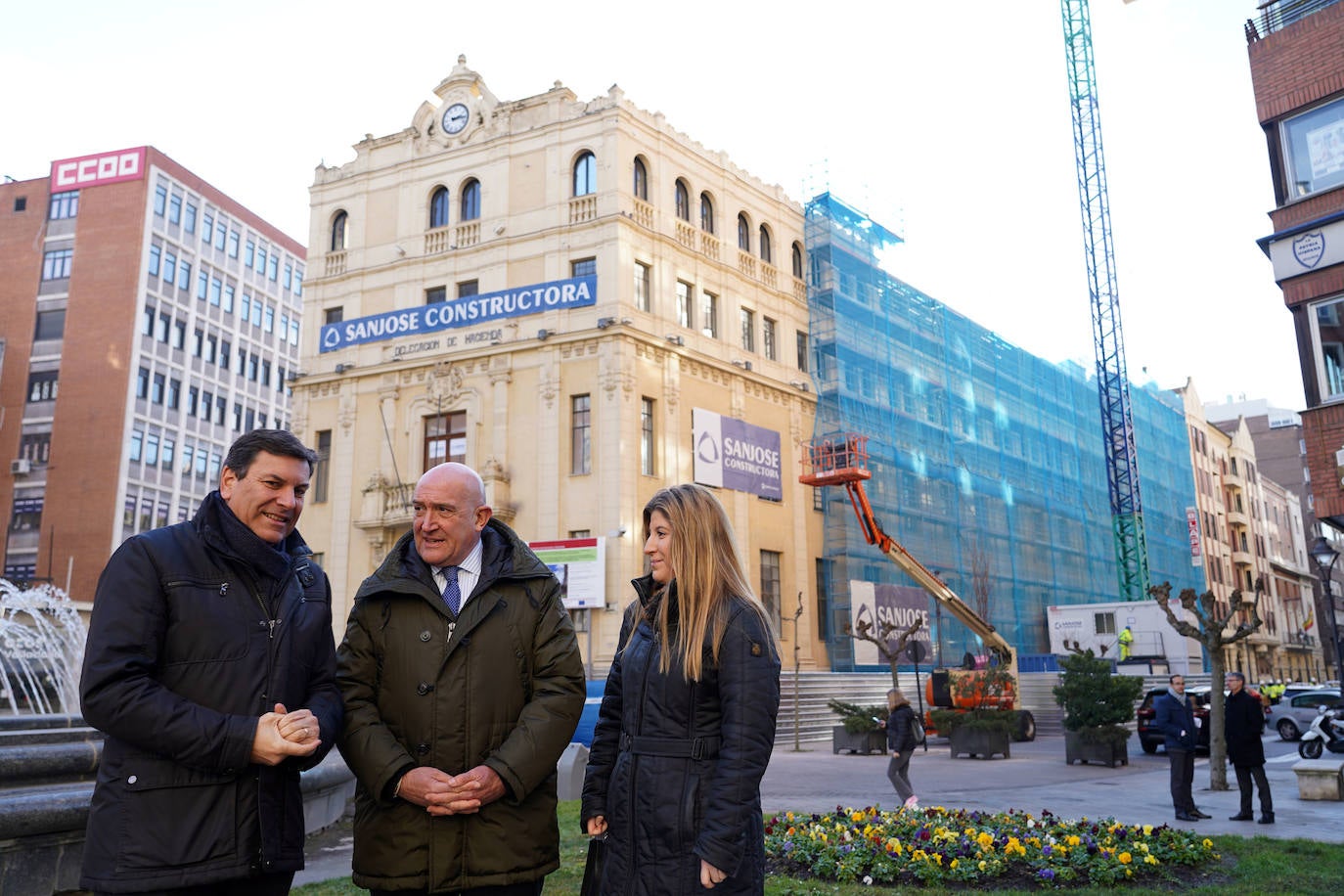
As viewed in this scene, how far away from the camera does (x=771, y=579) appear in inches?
1483

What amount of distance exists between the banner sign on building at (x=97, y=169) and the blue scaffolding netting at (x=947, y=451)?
1522 inches

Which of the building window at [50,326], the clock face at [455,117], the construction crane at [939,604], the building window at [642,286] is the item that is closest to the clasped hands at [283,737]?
the construction crane at [939,604]

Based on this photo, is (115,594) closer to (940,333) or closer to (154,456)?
(940,333)

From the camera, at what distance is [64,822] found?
18.3 feet

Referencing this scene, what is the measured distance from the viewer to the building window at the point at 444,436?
35812 millimetres

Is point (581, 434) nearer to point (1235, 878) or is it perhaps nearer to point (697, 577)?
point (1235, 878)

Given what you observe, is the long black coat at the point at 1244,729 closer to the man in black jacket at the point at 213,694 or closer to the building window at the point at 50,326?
the man in black jacket at the point at 213,694

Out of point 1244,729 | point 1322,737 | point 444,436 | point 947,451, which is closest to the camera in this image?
point 1244,729

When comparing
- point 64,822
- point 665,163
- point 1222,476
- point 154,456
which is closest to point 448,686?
point 64,822

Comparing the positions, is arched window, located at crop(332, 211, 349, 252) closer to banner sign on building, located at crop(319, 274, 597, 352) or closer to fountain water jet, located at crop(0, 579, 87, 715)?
banner sign on building, located at crop(319, 274, 597, 352)

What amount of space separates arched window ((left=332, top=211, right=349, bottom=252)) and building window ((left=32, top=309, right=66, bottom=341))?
2644 centimetres

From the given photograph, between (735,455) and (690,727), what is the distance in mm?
32889

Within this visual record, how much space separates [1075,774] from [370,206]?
105ft

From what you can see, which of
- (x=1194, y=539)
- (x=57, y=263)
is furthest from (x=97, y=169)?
(x=1194, y=539)
